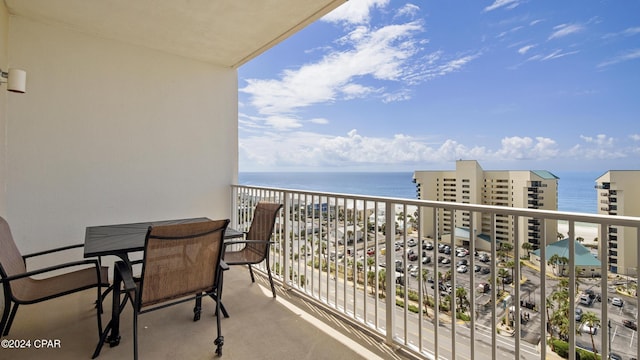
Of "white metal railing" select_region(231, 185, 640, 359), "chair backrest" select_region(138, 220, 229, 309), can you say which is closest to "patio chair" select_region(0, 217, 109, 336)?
"chair backrest" select_region(138, 220, 229, 309)

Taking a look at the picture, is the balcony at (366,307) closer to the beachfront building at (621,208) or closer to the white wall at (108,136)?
the beachfront building at (621,208)

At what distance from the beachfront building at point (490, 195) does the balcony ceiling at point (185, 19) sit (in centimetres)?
237

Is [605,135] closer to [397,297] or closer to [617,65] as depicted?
[617,65]

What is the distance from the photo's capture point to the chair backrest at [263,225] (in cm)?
310

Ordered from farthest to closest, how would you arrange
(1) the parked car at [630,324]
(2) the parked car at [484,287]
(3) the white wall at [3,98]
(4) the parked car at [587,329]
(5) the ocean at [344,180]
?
(5) the ocean at [344,180] → (3) the white wall at [3,98] → (2) the parked car at [484,287] → (4) the parked car at [587,329] → (1) the parked car at [630,324]

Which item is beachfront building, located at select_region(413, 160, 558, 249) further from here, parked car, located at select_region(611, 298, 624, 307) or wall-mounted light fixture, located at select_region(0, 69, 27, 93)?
wall-mounted light fixture, located at select_region(0, 69, 27, 93)

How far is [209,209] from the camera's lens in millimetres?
4504

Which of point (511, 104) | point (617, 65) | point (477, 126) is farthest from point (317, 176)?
point (617, 65)

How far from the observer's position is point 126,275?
1.99m

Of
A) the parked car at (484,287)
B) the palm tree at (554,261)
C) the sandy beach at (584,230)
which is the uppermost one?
the sandy beach at (584,230)

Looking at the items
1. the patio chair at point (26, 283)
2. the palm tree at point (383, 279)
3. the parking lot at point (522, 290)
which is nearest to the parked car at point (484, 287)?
the parking lot at point (522, 290)

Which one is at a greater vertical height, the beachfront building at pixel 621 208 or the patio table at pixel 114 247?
Answer: the beachfront building at pixel 621 208

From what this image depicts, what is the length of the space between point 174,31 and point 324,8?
1815mm

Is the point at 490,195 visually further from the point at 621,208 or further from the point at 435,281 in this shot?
the point at 435,281
